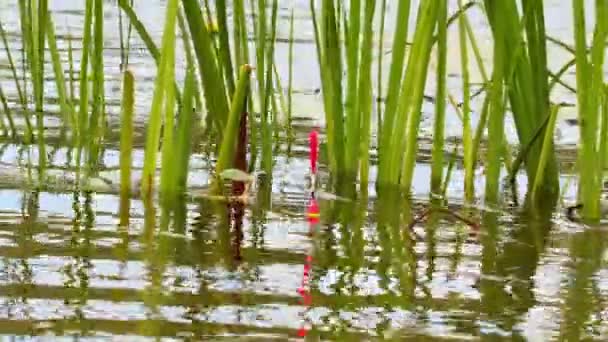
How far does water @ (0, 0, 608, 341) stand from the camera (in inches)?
69.1

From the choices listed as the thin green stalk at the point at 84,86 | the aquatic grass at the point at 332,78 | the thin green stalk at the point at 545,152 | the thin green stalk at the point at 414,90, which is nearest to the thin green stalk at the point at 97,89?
the thin green stalk at the point at 84,86

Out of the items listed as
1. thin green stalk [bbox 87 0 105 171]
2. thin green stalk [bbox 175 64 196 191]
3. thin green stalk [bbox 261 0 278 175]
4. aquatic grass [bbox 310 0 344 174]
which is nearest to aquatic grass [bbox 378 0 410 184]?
aquatic grass [bbox 310 0 344 174]

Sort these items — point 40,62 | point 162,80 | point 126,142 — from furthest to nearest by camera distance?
point 40,62 < point 126,142 < point 162,80

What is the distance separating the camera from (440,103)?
8.45 feet

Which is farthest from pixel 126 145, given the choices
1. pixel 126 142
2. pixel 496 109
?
pixel 496 109

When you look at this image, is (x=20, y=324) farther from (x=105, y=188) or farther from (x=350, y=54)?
(x=350, y=54)

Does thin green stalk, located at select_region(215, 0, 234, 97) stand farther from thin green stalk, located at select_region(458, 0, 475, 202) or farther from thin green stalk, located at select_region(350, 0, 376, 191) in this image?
thin green stalk, located at select_region(458, 0, 475, 202)

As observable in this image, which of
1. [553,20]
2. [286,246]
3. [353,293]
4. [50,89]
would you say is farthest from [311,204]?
[553,20]

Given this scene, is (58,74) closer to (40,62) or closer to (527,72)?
(40,62)

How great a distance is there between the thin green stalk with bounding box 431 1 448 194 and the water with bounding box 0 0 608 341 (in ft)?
0.15

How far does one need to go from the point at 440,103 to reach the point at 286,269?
664 millimetres

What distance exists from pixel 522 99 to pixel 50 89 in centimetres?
143

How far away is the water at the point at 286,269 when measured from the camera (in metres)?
1.75

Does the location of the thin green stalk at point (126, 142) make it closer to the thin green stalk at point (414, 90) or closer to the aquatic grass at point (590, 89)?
the thin green stalk at point (414, 90)
